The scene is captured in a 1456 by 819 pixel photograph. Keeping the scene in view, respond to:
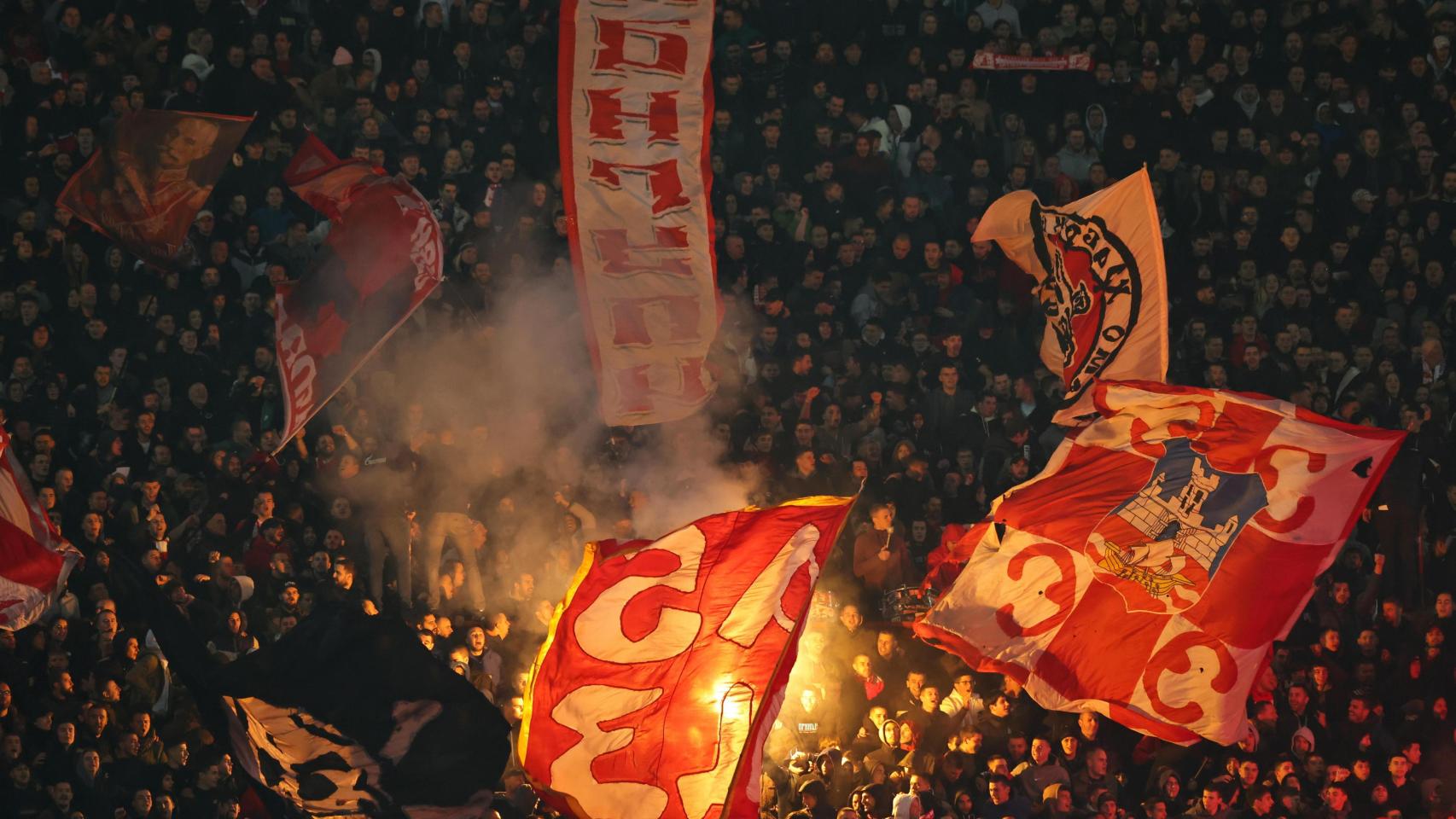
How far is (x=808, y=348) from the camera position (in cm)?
1222

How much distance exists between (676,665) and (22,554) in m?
3.59

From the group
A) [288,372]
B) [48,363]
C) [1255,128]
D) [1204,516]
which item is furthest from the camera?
[1255,128]

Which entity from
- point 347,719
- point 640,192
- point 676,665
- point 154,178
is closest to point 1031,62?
point 640,192

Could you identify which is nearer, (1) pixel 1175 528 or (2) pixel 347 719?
(2) pixel 347 719

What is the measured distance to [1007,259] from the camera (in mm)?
12891

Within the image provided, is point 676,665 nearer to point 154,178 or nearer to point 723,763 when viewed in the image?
point 723,763

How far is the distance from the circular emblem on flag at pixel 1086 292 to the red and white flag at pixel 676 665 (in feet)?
9.84

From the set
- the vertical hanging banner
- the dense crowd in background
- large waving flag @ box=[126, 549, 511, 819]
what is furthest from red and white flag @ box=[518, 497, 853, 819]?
the vertical hanging banner

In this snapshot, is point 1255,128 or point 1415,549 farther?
point 1255,128

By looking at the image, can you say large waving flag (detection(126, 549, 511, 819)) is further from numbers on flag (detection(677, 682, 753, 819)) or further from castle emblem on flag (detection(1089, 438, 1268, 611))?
castle emblem on flag (detection(1089, 438, 1268, 611))

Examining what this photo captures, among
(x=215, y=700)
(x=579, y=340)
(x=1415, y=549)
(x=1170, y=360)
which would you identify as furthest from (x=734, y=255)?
(x=215, y=700)

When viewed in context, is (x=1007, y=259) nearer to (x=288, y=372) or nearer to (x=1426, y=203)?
(x=1426, y=203)

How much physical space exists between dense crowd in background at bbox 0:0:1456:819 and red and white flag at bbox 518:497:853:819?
2.56 metres

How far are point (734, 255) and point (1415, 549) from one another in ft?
17.2
